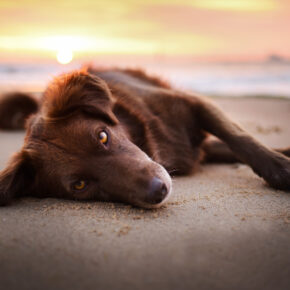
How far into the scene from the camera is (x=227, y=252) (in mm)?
1870

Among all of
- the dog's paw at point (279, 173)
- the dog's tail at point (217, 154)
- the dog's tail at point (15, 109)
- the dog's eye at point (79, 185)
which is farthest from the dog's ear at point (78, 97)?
the dog's tail at point (15, 109)

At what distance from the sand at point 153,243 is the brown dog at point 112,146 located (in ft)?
0.47

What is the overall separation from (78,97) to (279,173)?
1.81 m

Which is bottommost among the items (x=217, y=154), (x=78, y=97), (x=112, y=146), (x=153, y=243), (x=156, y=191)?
(x=217, y=154)

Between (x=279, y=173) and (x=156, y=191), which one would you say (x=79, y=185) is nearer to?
(x=156, y=191)

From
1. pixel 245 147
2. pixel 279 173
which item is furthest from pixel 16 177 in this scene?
pixel 279 173

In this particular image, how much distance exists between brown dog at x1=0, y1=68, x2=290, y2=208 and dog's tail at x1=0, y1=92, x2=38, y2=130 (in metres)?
2.90

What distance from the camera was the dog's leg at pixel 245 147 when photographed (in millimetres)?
3012

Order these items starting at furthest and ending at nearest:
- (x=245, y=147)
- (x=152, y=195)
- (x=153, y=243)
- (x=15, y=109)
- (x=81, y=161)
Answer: (x=15, y=109)
(x=245, y=147)
(x=81, y=161)
(x=152, y=195)
(x=153, y=243)

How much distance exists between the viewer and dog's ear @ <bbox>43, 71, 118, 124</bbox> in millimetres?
2904

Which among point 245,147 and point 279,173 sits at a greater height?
point 245,147

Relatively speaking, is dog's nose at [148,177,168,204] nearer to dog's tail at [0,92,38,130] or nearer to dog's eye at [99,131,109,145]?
dog's eye at [99,131,109,145]

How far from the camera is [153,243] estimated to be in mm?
1983

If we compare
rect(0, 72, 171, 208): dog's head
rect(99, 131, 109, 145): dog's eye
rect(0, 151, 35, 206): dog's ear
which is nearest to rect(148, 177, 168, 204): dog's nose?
rect(0, 72, 171, 208): dog's head
